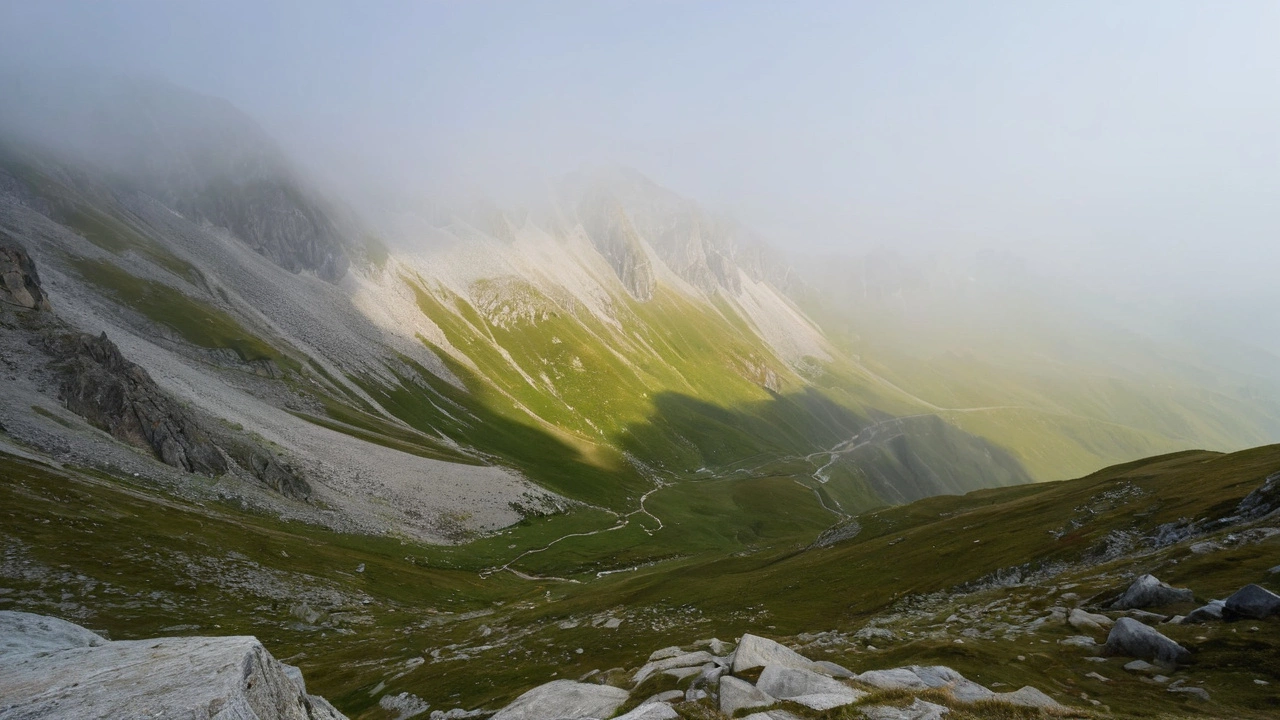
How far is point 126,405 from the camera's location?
258 feet

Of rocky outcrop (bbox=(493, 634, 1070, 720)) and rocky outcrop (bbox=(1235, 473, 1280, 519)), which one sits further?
rocky outcrop (bbox=(1235, 473, 1280, 519))

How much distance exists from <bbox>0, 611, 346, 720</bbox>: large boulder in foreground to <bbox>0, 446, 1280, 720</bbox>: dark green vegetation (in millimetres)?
18582

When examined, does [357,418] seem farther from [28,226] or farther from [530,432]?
[28,226]

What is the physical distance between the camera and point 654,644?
45031mm

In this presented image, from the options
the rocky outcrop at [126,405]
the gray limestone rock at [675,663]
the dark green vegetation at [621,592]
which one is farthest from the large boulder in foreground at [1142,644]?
the rocky outcrop at [126,405]

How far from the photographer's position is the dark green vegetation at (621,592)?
2619 centimetres

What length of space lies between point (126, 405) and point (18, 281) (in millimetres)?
33729

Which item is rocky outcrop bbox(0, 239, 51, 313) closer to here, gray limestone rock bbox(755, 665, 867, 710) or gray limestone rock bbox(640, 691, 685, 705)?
gray limestone rock bbox(640, 691, 685, 705)

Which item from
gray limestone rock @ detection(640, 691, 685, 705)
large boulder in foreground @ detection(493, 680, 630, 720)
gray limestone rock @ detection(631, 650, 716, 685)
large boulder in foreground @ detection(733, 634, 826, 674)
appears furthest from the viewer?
gray limestone rock @ detection(631, 650, 716, 685)

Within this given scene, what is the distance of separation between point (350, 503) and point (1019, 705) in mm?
99665

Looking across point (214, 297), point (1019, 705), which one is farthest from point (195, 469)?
point (214, 297)

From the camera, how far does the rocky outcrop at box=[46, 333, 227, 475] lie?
77.6 m

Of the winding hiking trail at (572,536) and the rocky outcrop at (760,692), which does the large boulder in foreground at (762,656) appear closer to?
the rocky outcrop at (760,692)

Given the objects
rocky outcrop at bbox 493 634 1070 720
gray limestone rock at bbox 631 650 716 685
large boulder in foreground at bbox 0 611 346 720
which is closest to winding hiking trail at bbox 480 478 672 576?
gray limestone rock at bbox 631 650 716 685
